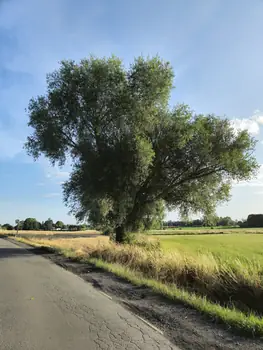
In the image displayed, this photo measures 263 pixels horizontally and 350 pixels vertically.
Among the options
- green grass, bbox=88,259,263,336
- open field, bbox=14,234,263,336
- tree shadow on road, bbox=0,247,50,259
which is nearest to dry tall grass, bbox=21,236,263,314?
open field, bbox=14,234,263,336

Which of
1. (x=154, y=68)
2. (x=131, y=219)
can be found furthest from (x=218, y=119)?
(x=131, y=219)

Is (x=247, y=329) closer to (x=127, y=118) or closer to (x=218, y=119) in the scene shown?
(x=127, y=118)

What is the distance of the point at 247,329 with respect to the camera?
560cm

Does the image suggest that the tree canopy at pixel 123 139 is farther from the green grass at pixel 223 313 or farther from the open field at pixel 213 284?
the green grass at pixel 223 313

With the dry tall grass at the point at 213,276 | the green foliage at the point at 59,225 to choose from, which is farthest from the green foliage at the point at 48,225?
the dry tall grass at the point at 213,276

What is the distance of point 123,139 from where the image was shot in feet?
75.9

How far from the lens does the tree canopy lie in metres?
23.4

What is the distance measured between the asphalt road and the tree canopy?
14.0m

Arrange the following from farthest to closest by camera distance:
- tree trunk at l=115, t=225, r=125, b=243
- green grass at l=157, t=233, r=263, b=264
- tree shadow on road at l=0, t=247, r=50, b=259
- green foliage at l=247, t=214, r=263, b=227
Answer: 1. green foliage at l=247, t=214, r=263, b=227
2. tree trunk at l=115, t=225, r=125, b=243
3. green grass at l=157, t=233, r=263, b=264
4. tree shadow on road at l=0, t=247, r=50, b=259

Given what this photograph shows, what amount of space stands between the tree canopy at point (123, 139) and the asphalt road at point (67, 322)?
14026 mm

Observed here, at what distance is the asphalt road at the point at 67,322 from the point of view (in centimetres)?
498

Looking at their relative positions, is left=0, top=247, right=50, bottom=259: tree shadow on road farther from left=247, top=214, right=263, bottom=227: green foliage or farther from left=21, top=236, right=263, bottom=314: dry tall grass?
left=247, top=214, right=263, bottom=227: green foliage

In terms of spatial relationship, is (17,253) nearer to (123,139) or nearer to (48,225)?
(123,139)

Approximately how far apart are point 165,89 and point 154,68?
1.78m
